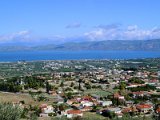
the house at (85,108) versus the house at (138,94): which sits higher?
the house at (138,94)

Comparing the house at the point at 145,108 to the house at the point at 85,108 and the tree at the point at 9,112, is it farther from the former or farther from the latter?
the tree at the point at 9,112

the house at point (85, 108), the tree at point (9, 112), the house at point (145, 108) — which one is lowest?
the house at point (85, 108)

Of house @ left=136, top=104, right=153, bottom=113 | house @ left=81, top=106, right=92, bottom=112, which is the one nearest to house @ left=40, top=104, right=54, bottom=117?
house @ left=81, top=106, right=92, bottom=112

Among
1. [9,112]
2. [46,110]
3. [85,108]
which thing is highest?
[9,112]

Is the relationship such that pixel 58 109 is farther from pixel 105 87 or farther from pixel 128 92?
pixel 105 87

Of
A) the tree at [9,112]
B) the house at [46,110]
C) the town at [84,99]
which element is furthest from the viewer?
the town at [84,99]

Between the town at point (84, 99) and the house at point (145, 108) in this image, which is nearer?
the town at point (84, 99)

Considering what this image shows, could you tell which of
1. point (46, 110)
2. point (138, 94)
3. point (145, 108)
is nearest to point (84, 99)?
point (138, 94)

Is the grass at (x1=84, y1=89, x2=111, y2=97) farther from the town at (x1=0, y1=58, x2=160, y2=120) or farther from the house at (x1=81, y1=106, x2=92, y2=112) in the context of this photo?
the house at (x1=81, y1=106, x2=92, y2=112)

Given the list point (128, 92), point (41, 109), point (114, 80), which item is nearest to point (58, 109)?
point (41, 109)

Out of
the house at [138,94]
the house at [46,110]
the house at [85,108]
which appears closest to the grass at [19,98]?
the house at [46,110]

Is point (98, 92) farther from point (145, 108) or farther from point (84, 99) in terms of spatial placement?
point (145, 108)
